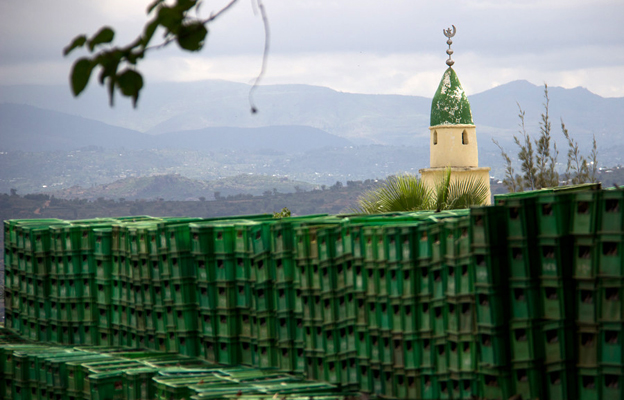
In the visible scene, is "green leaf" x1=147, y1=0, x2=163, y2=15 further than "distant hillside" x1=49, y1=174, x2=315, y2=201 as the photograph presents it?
No

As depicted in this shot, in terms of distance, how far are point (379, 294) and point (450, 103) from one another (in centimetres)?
2117

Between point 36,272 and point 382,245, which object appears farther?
point 36,272

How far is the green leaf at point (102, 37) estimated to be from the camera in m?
2.86

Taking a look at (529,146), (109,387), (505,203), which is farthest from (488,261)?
(529,146)

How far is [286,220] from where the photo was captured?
8.80 m

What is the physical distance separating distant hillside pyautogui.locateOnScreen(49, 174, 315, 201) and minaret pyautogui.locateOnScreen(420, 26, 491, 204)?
13787 centimetres

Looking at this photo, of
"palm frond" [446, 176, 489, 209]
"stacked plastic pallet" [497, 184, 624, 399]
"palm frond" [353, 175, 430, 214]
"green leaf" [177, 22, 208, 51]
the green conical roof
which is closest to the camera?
"green leaf" [177, 22, 208, 51]

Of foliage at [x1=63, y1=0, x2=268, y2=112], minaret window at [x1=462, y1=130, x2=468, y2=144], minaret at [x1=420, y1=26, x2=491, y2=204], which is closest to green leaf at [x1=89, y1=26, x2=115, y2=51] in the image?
foliage at [x1=63, y1=0, x2=268, y2=112]

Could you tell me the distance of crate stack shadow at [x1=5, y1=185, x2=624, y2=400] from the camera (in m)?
6.22

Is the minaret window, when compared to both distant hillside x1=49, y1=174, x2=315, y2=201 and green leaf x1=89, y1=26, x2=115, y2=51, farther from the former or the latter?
distant hillside x1=49, y1=174, x2=315, y2=201

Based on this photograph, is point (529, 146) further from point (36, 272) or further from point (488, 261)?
point (488, 261)

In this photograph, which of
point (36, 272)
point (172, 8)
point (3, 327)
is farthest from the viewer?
point (3, 327)

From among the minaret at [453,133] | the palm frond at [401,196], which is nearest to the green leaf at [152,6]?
the palm frond at [401,196]

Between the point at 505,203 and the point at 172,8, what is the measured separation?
424cm
